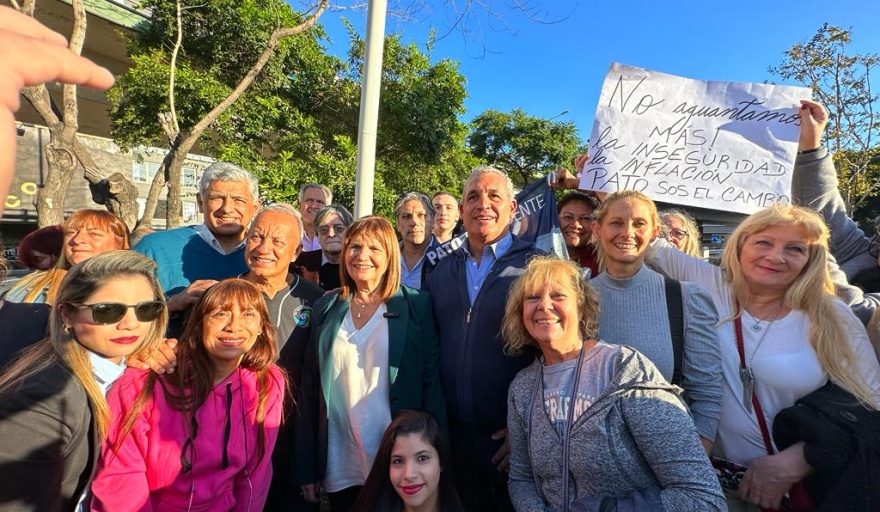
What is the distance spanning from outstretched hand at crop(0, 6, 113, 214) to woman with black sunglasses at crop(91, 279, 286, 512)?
146cm

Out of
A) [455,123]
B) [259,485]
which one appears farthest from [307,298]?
[455,123]

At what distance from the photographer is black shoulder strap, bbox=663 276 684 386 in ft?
6.74

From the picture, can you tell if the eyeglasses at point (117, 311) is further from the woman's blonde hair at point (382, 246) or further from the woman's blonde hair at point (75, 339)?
the woman's blonde hair at point (382, 246)

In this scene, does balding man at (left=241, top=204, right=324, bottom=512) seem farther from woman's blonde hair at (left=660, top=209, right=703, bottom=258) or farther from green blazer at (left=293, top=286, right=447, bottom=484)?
woman's blonde hair at (left=660, top=209, right=703, bottom=258)

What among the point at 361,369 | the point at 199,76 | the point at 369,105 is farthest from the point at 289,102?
the point at 361,369

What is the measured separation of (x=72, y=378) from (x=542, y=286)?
183 cm

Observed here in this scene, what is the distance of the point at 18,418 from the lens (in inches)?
53.2

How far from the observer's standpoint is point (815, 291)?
2088 mm

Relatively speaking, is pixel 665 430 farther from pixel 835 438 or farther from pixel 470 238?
pixel 470 238

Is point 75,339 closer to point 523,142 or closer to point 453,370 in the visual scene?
point 453,370

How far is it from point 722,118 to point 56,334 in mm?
3919

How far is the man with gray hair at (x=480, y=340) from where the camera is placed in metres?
2.38

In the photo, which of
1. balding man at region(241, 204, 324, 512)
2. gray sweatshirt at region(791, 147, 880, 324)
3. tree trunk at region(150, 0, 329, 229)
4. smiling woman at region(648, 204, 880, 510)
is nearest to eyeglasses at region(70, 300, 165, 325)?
balding man at region(241, 204, 324, 512)

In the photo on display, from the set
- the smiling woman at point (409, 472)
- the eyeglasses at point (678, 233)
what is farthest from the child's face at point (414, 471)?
the eyeglasses at point (678, 233)
